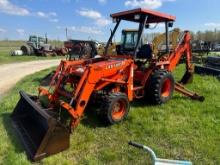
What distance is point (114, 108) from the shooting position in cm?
553

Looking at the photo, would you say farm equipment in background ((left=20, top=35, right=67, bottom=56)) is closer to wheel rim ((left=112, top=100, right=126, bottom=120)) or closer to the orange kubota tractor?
the orange kubota tractor

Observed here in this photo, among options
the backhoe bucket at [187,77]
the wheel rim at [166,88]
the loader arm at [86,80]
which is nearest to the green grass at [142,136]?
the wheel rim at [166,88]

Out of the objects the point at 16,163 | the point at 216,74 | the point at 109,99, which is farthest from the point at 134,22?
the point at 216,74

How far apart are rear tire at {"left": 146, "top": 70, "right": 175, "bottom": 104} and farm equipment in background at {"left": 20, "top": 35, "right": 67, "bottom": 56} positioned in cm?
2197

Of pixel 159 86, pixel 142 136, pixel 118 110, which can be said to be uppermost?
pixel 159 86

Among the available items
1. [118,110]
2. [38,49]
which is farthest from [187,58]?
[38,49]

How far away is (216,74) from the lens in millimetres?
10938

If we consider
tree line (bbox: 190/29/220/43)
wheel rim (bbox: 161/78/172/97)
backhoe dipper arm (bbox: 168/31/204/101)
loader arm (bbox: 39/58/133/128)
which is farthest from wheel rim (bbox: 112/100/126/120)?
tree line (bbox: 190/29/220/43)

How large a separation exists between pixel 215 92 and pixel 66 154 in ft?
18.5

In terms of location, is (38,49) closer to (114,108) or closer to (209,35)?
(114,108)

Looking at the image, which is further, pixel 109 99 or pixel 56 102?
pixel 56 102

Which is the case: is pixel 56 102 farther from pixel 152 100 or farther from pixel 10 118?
pixel 152 100

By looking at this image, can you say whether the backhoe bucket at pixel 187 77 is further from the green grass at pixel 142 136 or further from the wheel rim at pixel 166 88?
the wheel rim at pixel 166 88

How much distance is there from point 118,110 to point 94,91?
0.65 m
